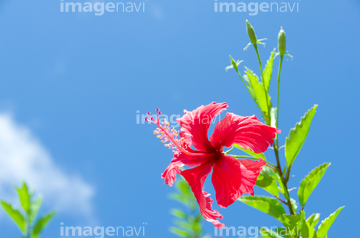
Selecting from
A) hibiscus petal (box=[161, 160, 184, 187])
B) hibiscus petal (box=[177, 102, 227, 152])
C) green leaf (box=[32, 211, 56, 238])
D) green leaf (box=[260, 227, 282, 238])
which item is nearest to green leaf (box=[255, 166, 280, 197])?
green leaf (box=[260, 227, 282, 238])

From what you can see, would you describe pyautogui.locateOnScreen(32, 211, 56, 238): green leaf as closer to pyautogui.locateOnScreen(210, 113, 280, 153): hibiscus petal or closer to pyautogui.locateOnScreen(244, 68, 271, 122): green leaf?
pyautogui.locateOnScreen(210, 113, 280, 153): hibiscus petal

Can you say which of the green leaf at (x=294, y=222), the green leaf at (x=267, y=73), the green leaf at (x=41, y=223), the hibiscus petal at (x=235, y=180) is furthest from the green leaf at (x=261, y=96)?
the green leaf at (x=41, y=223)

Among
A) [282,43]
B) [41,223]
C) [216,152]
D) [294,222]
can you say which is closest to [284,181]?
[294,222]

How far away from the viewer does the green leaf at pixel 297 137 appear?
1611mm

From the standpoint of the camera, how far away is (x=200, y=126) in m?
1.79

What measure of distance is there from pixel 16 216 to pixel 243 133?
3.19 feet

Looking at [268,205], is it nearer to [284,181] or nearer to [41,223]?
[284,181]

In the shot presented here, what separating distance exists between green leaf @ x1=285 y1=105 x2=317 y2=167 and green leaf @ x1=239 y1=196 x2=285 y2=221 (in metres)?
0.18

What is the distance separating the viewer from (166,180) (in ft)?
5.74

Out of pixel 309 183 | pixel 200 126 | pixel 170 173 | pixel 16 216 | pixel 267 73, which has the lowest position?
pixel 16 216

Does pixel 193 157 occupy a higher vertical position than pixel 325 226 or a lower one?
higher

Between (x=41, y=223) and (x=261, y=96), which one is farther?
(x=261, y=96)

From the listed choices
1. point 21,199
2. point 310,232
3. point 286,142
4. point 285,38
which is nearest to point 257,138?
point 286,142

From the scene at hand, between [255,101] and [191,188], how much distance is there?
0.51 m
